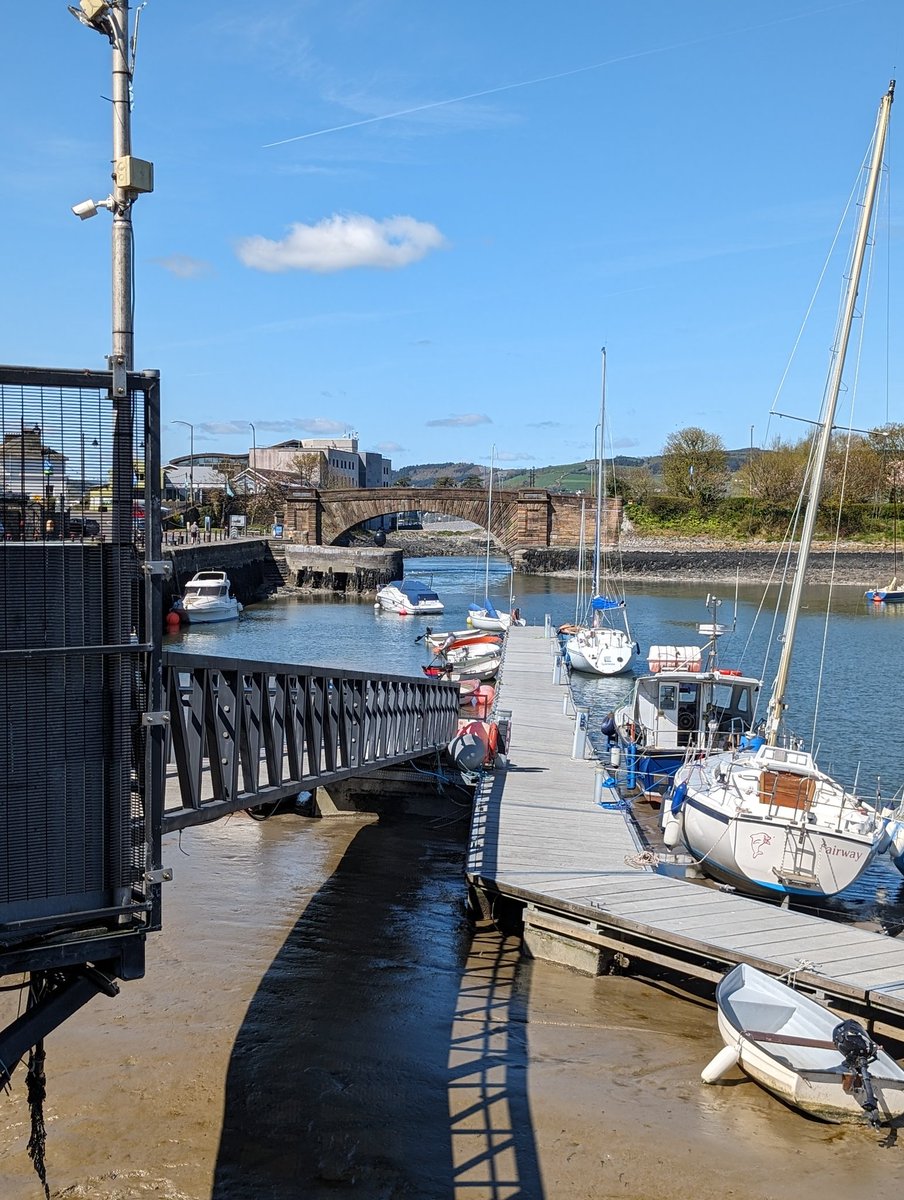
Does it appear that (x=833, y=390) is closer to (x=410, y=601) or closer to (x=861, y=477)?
(x=410, y=601)

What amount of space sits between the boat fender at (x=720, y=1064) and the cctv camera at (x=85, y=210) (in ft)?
29.7

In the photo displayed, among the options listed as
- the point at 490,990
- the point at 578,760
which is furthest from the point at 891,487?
the point at 490,990

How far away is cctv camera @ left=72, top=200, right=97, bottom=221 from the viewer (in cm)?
774

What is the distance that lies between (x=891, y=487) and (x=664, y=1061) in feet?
334

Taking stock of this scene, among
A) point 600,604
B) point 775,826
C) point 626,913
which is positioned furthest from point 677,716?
point 600,604

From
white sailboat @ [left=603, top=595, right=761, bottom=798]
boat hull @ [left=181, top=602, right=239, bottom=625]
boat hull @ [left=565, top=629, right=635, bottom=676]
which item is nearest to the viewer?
white sailboat @ [left=603, top=595, right=761, bottom=798]

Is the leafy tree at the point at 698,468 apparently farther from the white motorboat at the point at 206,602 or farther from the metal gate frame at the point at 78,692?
the metal gate frame at the point at 78,692

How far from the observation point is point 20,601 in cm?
599

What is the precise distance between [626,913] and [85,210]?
9.20 meters

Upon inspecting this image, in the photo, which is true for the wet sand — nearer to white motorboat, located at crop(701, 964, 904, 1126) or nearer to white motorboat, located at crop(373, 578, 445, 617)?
white motorboat, located at crop(701, 964, 904, 1126)

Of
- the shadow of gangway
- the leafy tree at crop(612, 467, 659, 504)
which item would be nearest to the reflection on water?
the shadow of gangway

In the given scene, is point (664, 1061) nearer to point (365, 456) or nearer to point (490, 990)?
point (490, 990)

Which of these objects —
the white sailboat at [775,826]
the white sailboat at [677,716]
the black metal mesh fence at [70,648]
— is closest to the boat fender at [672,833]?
the white sailboat at [775,826]

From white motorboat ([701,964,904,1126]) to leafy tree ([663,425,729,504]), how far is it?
99358 millimetres
